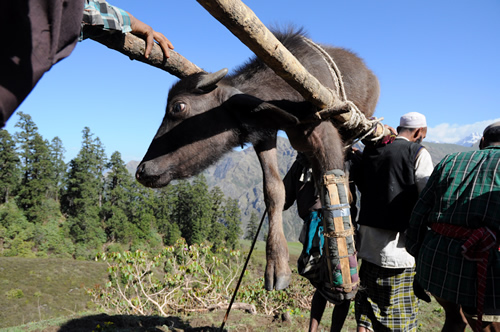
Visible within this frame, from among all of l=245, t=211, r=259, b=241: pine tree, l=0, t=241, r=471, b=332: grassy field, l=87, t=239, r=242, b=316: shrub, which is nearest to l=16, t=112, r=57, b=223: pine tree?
l=0, t=241, r=471, b=332: grassy field

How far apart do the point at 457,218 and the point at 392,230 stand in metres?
0.78

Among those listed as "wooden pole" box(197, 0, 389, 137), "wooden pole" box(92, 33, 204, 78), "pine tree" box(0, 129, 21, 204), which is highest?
"pine tree" box(0, 129, 21, 204)

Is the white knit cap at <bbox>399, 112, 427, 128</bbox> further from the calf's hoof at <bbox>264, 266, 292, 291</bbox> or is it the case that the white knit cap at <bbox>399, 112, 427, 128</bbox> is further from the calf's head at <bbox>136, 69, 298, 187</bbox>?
the calf's hoof at <bbox>264, 266, 292, 291</bbox>

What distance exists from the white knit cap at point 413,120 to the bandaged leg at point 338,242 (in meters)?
1.98

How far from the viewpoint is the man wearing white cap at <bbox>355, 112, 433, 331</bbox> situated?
11.5ft

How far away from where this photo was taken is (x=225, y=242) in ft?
196

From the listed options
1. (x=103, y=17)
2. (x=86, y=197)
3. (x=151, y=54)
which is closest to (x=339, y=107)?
(x=151, y=54)

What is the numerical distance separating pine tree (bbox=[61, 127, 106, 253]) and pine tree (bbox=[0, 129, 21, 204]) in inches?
274

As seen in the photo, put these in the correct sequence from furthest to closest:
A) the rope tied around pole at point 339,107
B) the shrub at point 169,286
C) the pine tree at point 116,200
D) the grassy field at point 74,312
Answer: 1. the pine tree at point 116,200
2. the shrub at point 169,286
3. the grassy field at point 74,312
4. the rope tied around pole at point 339,107

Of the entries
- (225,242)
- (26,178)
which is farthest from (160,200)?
(26,178)

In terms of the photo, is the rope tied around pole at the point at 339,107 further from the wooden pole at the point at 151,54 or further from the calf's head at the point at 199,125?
the wooden pole at the point at 151,54

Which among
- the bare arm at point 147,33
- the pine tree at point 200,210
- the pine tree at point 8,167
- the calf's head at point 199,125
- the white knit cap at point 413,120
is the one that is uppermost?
the pine tree at point 8,167

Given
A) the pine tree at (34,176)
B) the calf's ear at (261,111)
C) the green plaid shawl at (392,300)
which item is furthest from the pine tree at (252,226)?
the calf's ear at (261,111)

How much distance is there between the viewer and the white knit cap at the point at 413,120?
12.7 ft
